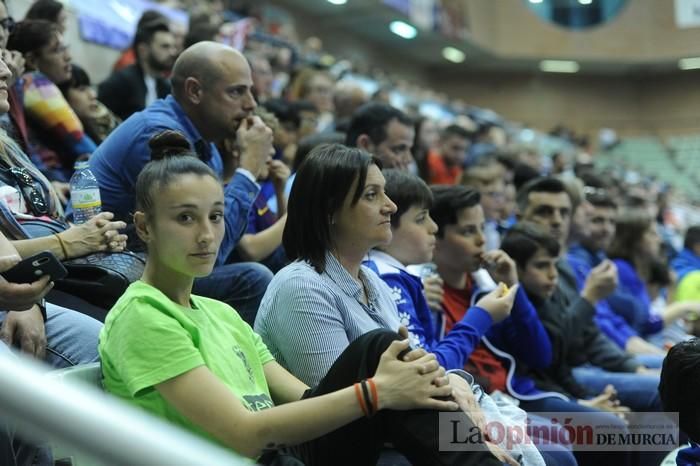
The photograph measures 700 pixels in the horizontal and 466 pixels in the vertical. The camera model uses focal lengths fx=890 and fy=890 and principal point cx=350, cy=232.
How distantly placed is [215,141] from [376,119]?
897mm

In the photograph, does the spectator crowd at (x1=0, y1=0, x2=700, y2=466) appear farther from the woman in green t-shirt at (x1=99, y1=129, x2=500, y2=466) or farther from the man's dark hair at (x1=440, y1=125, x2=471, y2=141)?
the man's dark hair at (x1=440, y1=125, x2=471, y2=141)

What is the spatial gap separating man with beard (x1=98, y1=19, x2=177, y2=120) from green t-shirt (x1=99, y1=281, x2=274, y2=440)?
110 inches

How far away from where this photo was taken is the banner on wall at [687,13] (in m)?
15.8

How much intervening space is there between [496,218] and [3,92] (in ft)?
9.19

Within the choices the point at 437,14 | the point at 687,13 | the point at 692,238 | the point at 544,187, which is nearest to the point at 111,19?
the point at 544,187

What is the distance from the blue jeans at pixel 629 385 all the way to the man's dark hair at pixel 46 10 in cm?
271

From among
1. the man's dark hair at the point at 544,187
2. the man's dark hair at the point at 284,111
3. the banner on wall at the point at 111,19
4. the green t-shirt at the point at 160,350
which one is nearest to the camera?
the green t-shirt at the point at 160,350

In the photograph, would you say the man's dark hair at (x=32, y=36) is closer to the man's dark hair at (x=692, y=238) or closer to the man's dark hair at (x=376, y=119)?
the man's dark hair at (x=376, y=119)

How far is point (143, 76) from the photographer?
4.48 meters

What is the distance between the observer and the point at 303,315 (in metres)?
2.08

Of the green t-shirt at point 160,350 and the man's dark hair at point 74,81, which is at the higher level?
the man's dark hair at point 74,81

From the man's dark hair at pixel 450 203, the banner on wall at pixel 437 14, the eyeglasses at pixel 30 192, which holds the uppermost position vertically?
the banner on wall at pixel 437 14

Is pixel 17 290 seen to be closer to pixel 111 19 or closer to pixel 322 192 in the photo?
pixel 322 192

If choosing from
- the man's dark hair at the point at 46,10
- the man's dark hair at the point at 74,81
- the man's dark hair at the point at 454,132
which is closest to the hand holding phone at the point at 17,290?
→ the man's dark hair at the point at 74,81
